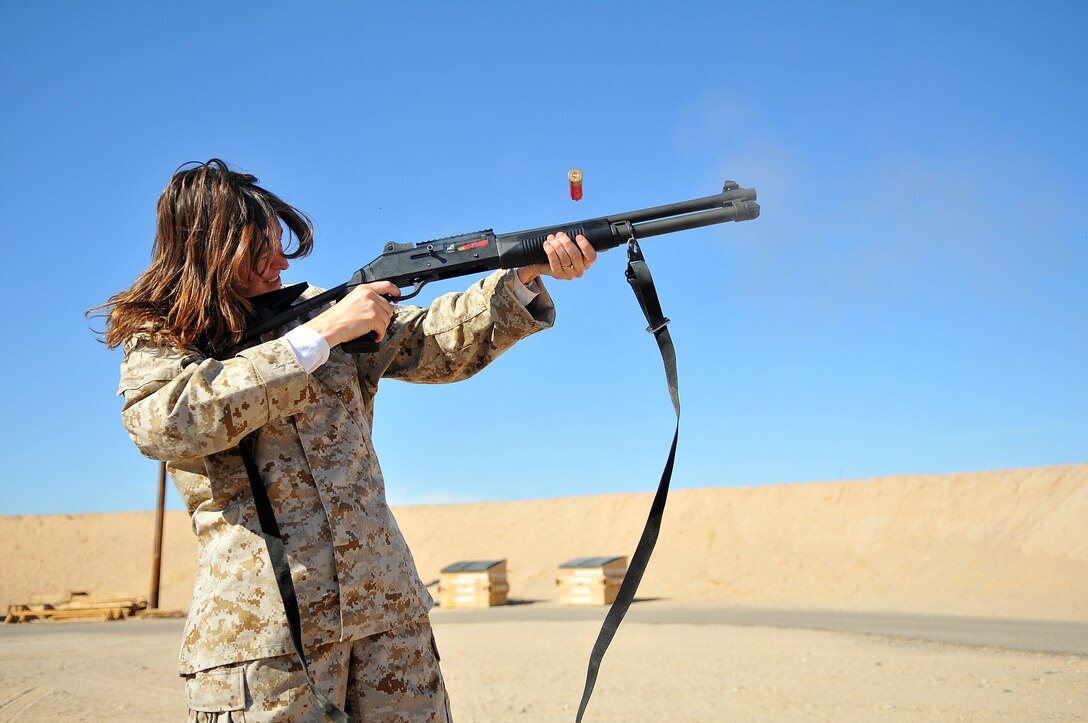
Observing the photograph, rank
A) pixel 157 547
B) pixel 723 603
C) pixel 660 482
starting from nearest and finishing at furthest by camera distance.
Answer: pixel 660 482, pixel 157 547, pixel 723 603

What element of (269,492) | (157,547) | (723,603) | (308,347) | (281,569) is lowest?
(723,603)

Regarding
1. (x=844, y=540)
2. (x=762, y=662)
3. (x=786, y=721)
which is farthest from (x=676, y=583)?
(x=786, y=721)

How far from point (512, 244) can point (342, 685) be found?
168cm

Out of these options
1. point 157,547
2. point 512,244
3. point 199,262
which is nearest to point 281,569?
point 199,262

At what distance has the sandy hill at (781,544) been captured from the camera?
2523 cm

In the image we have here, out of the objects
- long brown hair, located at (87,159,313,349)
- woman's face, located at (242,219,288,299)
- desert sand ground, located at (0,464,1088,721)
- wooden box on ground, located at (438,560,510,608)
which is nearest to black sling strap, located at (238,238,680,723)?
long brown hair, located at (87,159,313,349)

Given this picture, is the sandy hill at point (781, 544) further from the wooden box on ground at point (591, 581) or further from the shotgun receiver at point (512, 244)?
the shotgun receiver at point (512, 244)

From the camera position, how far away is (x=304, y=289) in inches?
125

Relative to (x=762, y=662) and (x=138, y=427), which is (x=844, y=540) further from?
(x=138, y=427)

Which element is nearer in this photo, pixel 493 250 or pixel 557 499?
pixel 493 250

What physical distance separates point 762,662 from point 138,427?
10.2 m

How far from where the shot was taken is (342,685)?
249 cm

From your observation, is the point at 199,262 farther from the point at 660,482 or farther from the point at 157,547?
the point at 157,547

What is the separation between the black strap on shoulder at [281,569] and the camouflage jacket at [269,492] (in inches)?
1.0
